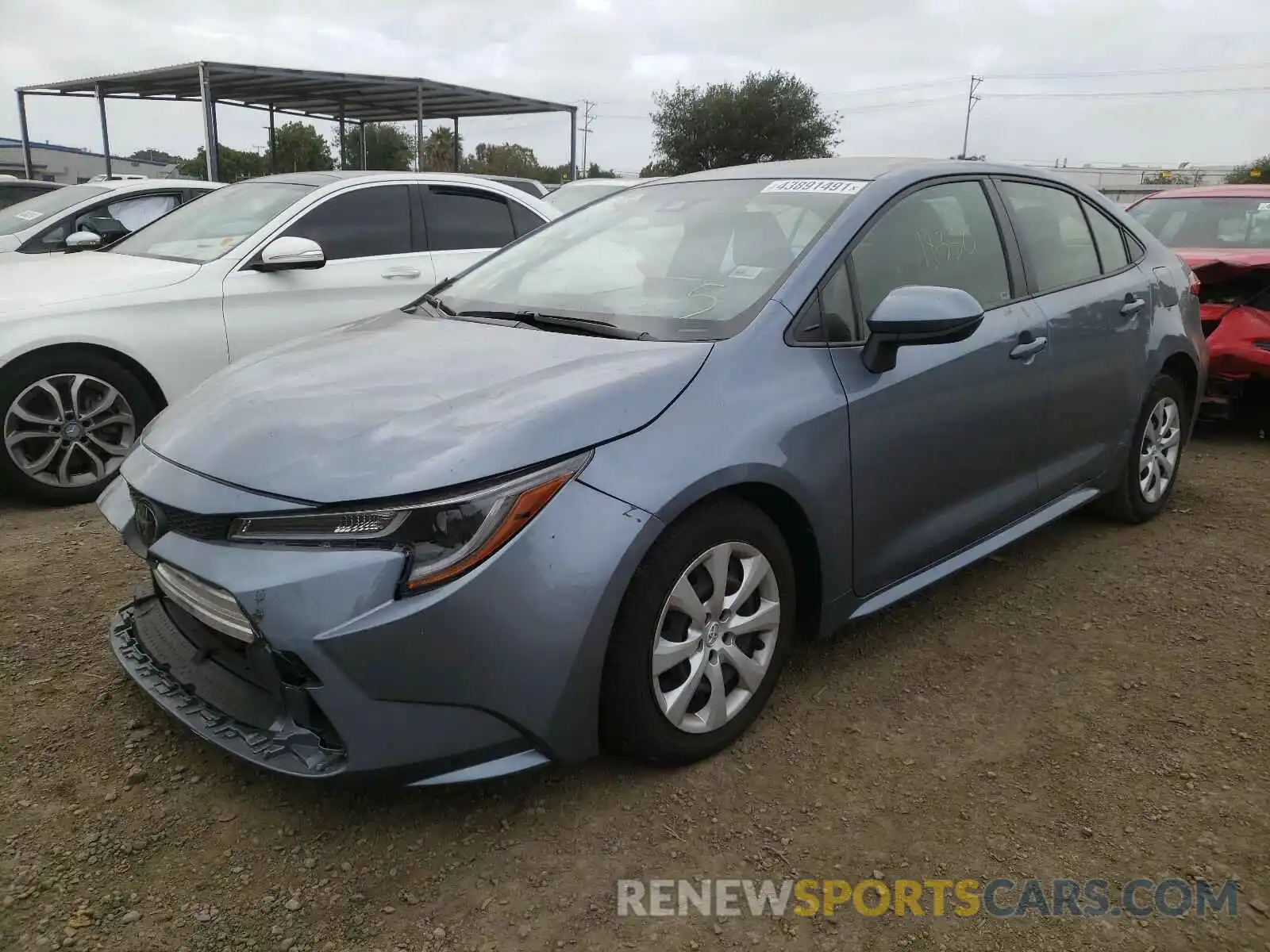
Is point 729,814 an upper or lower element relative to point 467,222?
lower

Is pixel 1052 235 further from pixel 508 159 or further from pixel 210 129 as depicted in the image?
pixel 508 159

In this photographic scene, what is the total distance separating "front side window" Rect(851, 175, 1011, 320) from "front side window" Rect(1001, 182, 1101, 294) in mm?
189

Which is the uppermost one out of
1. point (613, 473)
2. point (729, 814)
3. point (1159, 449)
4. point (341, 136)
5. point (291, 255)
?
point (341, 136)

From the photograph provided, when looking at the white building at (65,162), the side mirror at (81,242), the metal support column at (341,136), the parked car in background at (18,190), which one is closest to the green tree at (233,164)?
the white building at (65,162)

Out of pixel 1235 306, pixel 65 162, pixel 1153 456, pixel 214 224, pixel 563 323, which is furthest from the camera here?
pixel 65 162

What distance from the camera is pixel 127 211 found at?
8.37m

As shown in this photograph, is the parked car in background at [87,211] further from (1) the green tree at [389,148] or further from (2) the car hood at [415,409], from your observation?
(1) the green tree at [389,148]

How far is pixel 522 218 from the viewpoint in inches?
241

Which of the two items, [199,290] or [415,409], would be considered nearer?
[415,409]

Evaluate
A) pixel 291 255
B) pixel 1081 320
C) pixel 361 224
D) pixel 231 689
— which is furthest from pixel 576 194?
pixel 231 689

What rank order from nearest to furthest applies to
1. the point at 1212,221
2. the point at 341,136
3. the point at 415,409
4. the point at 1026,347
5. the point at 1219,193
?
the point at 415,409
the point at 1026,347
the point at 1212,221
the point at 1219,193
the point at 341,136

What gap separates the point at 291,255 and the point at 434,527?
3430mm

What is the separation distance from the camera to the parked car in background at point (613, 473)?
1.96 metres

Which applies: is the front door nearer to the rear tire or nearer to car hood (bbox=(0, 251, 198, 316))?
the rear tire
